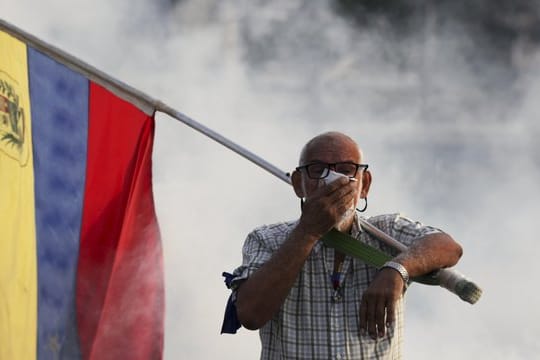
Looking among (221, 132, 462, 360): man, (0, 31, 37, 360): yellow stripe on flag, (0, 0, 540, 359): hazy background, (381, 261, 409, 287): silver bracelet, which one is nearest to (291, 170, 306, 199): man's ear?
(221, 132, 462, 360): man

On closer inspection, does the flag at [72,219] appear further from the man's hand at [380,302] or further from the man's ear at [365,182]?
the man's hand at [380,302]

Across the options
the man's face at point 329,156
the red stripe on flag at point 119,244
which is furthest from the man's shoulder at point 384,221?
the red stripe on flag at point 119,244

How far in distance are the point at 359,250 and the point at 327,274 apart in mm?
125

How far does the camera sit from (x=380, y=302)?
2.82m

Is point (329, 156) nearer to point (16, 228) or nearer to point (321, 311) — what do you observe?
point (321, 311)

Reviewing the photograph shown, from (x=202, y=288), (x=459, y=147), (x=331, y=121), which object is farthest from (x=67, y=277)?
(x=459, y=147)

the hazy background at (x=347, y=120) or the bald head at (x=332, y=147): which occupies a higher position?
the hazy background at (x=347, y=120)

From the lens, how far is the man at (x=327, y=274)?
286 cm

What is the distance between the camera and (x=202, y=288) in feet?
19.7

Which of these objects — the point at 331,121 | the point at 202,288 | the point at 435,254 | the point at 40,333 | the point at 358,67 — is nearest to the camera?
the point at 435,254

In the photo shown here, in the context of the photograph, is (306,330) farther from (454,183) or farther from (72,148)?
(454,183)

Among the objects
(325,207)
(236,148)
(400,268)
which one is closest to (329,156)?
(325,207)

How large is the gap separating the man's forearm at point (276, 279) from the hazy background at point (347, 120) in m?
3.01

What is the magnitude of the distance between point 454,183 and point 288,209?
1.44 meters
